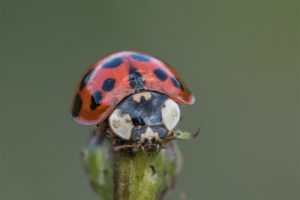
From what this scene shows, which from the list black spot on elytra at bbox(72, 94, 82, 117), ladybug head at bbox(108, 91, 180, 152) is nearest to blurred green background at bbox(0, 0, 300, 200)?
black spot on elytra at bbox(72, 94, 82, 117)

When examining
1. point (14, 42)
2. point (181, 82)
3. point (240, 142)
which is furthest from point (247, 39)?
point (181, 82)

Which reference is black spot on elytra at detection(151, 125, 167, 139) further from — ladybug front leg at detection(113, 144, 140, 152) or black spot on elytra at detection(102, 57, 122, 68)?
black spot on elytra at detection(102, 57, 122, 68)

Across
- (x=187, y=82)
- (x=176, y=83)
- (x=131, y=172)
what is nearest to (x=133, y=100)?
(x=176, y=83)

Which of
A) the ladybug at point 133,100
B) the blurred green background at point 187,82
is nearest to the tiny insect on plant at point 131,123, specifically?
the ladybug at point 133,100

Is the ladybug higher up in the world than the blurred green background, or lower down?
lower down

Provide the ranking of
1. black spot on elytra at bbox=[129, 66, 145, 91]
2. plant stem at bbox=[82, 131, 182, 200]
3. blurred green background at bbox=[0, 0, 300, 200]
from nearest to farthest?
plant stem at bbox=[82, 131, 182, 200] → black spot on elytra at bbox=[129, 66, 145, 91] → blurred green background at bbox=[0, 0, 300, 200]

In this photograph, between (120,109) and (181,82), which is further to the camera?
(181,82)

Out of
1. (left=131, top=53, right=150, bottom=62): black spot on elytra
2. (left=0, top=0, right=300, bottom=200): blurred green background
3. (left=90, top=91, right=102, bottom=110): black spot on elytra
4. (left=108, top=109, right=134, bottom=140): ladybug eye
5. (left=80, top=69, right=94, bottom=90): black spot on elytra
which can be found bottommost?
(left=108, top=109, right=134, bottom=140): ladybug eye

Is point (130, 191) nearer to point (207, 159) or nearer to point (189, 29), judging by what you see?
point (207, 159)
